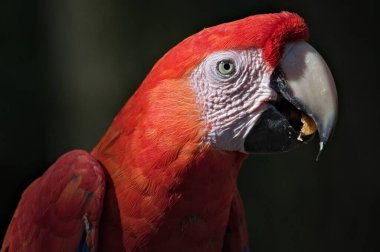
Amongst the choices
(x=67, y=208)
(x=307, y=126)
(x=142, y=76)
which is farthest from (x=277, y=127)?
(x=142, y=76)

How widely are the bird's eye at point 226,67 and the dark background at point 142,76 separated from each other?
1.68 metres

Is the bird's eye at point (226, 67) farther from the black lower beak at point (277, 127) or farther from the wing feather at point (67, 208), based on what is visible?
the wing feather at point (67, 208)

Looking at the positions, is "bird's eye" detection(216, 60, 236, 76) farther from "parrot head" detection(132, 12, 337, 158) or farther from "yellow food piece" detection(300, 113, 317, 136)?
"yellow food piece" detection(300, 113, 317, 136)

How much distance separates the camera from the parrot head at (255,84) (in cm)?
167

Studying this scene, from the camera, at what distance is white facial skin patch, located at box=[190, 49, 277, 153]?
67.2 inches

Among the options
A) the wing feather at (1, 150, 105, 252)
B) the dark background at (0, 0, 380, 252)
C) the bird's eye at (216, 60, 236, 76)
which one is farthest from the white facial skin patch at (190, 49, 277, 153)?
the dark background at (0, 0, 380, 252)

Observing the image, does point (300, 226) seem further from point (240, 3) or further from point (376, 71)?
point (240, 3)

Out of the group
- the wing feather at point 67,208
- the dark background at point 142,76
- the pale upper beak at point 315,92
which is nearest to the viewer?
the pale upper beak at point 315,92

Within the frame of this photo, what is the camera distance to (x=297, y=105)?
1.67 metres

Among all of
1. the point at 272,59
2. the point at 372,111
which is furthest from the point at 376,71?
the point at 272,59

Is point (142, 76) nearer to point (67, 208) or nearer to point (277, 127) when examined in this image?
point (67, 208)

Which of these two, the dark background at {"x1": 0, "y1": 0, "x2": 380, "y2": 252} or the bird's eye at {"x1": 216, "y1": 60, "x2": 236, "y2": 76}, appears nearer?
the bird's eye at {"x1": 216, "y1": 60, "x2": 236, "y2": 76}

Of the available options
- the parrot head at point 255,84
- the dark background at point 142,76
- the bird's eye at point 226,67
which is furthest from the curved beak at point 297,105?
the dark background at point 142,76

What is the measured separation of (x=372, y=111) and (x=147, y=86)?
74.7 inches
